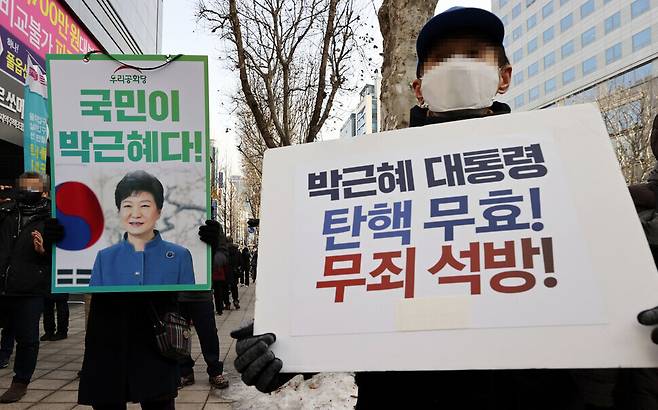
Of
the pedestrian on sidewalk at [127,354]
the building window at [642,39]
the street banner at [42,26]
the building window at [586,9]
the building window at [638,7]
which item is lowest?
the pedestrian on sidewalk at [127,354]

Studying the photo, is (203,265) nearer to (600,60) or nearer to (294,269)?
(294,269)

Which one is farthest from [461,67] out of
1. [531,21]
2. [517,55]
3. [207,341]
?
[517,55]

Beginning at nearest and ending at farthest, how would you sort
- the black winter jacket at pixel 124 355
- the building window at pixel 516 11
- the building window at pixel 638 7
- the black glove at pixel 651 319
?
1. the black glove at pixel 651 319
2. the black winter jacket at pixel 124 355
3. the building window at pixel 638 7
4. the building window at pixel 516 11

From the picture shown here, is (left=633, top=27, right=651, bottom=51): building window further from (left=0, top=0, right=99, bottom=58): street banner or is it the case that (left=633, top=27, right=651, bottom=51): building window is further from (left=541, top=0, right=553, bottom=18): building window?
(left=0, top=0, right=99, bottom=58): street banner

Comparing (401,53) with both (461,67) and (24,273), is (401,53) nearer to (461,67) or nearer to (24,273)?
(461,67)

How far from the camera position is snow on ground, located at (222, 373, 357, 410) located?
409 cm

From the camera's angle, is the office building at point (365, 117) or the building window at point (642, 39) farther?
the office building at point (365, 117)

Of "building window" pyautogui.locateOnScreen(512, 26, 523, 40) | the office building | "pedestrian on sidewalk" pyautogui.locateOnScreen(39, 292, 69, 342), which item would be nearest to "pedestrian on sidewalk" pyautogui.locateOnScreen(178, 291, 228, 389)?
"pedestrian on sidewalk" pyautogui.locateOnScreen(39, 292, 69, 342)

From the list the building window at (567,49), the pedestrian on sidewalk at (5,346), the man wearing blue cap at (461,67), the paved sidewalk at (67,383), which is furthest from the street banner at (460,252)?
the building window at (567,49)

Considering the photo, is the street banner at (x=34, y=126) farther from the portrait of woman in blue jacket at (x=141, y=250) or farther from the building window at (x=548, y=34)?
the building window at (x=548, y=34)

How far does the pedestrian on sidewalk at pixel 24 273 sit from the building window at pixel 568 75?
55.4 meters

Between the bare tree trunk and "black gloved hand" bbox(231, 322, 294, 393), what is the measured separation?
369 cm

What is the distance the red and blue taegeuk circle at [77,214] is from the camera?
7.85 feet

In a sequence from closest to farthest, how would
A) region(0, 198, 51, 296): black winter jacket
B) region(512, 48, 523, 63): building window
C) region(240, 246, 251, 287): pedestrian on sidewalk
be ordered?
region(0, 198, 51, 296): black winter jacket < region(240, 246, 251, 287): pedestrian on sidewalk < region(512, 48, 523, 63): building window
